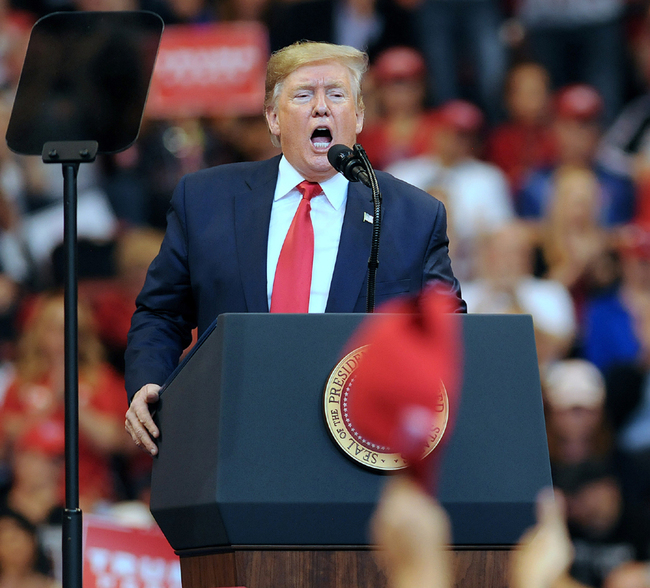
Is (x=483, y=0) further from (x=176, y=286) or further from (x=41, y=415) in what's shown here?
(x=176, y=286)

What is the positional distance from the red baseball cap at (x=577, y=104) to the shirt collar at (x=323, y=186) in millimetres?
3590

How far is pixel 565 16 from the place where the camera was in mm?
6008

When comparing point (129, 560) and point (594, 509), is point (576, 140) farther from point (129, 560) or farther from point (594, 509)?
point (129, 560)

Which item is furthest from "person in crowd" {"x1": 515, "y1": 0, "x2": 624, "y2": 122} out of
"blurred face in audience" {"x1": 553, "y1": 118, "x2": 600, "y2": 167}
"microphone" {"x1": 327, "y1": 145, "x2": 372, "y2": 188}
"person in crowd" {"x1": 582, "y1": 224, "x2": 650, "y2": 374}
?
"microphone" {"x1": 327, "y1": 145, "x2": 372, "y2": 188}

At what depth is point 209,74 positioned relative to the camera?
5668 millimetres

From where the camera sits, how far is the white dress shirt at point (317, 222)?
2094 millimetres

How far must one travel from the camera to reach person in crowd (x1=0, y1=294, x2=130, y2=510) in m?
4.55

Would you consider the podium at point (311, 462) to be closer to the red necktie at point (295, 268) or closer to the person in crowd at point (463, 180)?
the red necktie at point (295, 268)

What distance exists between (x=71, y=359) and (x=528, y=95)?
431 centimetres

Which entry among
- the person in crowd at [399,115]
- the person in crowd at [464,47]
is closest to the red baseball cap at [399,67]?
the person in crowd at [399,115]

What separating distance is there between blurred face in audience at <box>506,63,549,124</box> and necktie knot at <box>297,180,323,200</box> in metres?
3.76

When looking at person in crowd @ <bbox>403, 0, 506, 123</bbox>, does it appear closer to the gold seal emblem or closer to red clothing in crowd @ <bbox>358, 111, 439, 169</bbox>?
red clothing in crowd @ <bbox>358, 111, 439, 169</bbox>

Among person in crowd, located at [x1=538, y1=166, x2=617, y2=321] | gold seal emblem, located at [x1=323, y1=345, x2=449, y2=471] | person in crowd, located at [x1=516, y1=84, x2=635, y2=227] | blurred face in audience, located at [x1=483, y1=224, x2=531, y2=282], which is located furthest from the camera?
person in crowd, located at [x1=516, y1=84, x2=635, y2=227]

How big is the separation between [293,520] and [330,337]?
27 cm
